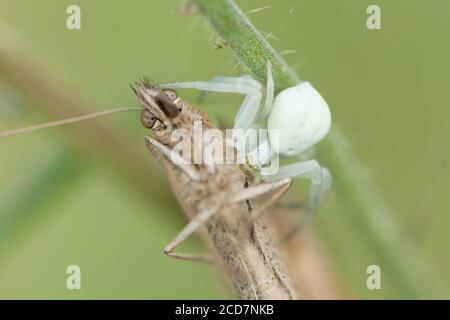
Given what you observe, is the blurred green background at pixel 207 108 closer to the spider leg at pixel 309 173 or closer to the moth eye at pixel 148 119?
the spider leg at pixel 309 173

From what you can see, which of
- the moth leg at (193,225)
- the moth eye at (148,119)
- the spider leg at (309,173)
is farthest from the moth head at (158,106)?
the spider leg at (309,173)

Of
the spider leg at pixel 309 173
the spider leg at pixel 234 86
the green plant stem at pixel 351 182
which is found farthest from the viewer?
the spider leg at pixel 309 173

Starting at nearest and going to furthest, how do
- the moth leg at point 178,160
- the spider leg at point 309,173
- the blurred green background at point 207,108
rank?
the moth leg at point 178,160, the spider leg at point 309,173, the blurred green background at point 207,108

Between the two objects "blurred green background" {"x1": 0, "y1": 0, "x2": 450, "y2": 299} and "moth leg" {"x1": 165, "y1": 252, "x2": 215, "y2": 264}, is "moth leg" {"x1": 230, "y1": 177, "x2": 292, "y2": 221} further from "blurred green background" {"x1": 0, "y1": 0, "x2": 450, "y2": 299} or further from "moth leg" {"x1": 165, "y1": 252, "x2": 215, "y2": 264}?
"blurred green background" {"x1": 0, "y1": 0, "x2": 450, "y2": 299}

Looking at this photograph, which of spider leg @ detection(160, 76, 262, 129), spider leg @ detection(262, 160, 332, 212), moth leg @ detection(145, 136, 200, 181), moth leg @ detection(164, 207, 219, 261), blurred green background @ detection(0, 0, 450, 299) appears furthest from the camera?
blurred green background @ detection(0, 0, 450, 299)

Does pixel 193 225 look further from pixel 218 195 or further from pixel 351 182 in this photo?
pixel 351 182

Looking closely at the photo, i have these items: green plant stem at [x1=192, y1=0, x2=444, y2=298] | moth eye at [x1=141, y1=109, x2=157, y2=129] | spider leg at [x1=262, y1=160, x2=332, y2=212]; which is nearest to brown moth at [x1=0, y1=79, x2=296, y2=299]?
moth eye at [x1=141, y1=109, x2=157, y2=129]

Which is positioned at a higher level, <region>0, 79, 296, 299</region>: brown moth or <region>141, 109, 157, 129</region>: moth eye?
<region>141, 109, 157, 129</region>: moth eye
